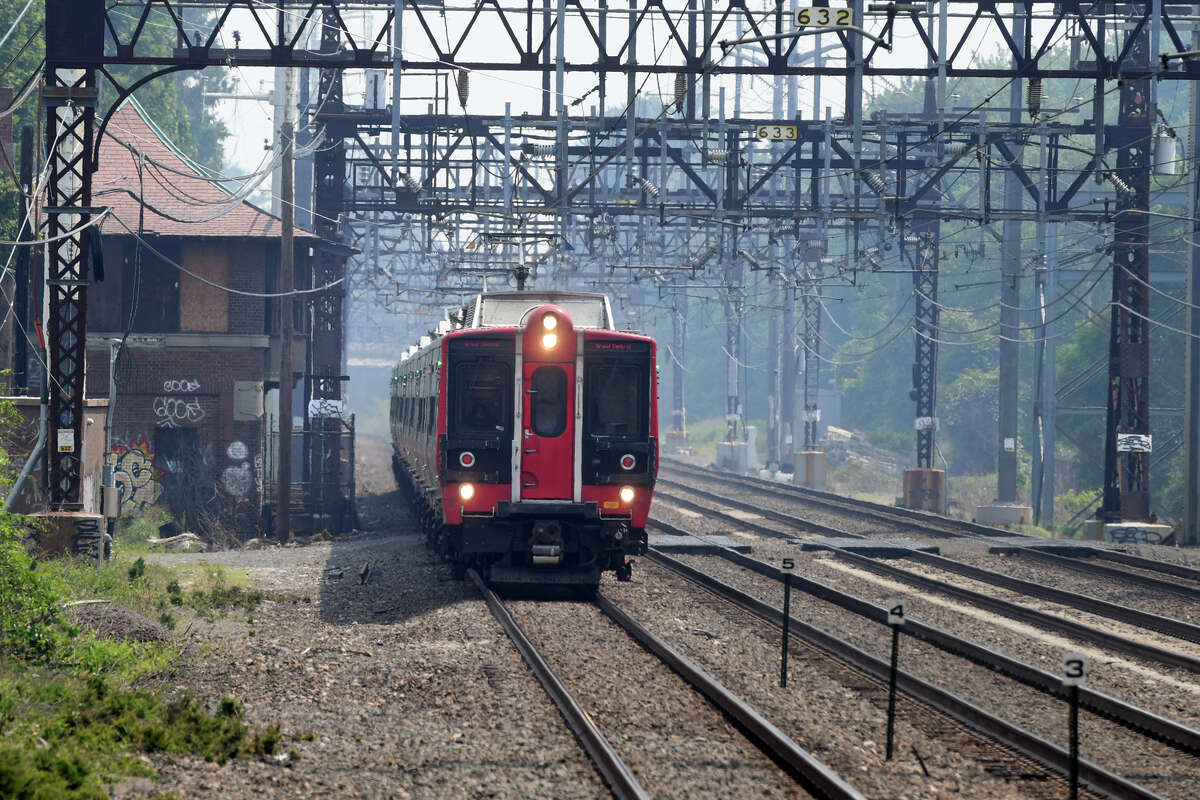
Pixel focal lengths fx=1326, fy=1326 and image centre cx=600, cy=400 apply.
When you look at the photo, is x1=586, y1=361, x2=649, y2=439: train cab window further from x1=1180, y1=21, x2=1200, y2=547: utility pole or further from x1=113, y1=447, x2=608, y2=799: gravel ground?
x1=1180, y1=21, x2=1200, y2=547: utility pole

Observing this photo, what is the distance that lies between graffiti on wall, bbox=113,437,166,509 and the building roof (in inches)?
179

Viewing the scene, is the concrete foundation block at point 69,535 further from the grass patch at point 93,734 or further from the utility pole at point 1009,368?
the utility pole at point 1009,368

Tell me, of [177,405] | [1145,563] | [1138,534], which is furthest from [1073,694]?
[177,405]

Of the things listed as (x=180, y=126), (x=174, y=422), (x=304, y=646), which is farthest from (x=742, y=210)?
(x=180, y=126)

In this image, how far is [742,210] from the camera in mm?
27078

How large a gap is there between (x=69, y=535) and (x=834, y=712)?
421 inches

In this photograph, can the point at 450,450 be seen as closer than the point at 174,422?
Yes

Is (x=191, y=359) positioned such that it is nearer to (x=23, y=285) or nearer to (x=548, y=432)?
(x=23, y=285)

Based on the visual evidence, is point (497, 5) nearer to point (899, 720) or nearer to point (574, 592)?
point (574, 592)

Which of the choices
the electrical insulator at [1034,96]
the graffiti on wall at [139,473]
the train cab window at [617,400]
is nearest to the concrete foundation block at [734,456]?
the graffiti on wall at [139,473]

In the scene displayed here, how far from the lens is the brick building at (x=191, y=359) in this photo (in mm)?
27891

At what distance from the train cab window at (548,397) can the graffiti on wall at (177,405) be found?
51.2 ft

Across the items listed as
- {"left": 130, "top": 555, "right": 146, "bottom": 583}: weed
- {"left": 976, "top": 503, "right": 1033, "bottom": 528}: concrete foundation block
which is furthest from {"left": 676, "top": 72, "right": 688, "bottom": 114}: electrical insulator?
{"left": 976, "top": 503, "right": 1033, "bottom": 528}: concrete foundation block

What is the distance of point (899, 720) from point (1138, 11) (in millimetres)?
23066
